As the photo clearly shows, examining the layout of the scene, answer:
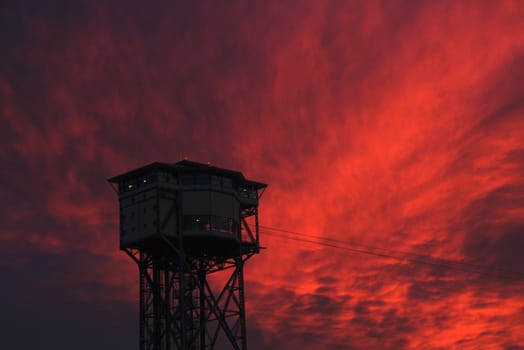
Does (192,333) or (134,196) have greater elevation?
(134,196)

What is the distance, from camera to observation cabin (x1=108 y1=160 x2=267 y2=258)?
5167 inches

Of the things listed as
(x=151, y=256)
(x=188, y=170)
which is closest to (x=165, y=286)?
(x=151, y=256)

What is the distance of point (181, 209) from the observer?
13225cm

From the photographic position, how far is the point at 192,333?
134500 millimetres

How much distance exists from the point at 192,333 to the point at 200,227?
11.8 metres

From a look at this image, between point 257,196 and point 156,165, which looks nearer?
point 156,165

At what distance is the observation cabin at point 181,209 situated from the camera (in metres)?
131

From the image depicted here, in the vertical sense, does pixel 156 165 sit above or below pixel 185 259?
above

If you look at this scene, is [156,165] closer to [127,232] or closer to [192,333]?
[127,232]

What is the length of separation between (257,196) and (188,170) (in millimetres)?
10717

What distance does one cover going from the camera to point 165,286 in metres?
136

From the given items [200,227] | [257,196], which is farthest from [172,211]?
[257,196]

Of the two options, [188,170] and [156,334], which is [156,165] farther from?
[156,334]

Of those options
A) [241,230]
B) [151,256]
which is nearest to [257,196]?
[241,230]
